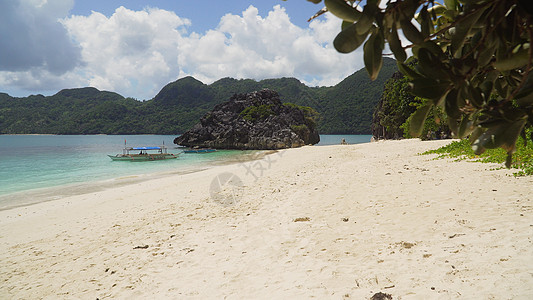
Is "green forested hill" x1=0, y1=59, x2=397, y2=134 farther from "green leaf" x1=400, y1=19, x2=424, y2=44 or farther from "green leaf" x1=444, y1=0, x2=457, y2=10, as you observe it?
"green leaf" x1=400, y1=19, x2=424, y2=44

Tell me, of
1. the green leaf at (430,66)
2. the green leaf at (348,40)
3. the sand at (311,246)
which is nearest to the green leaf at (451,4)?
the green leaf at (430,66)

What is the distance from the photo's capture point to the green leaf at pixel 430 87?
120 centimetres

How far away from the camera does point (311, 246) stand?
168 inches

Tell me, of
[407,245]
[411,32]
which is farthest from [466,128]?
[407,245]

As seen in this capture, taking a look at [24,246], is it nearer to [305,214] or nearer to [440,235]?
[305,214]

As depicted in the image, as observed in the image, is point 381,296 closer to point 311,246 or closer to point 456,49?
point 311,246

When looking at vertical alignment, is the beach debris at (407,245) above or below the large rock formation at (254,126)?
below

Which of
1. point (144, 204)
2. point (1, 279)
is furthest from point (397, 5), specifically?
point (144, 204)

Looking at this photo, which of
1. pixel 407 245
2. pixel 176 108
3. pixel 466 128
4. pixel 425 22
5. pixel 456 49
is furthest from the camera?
pixel 176 108

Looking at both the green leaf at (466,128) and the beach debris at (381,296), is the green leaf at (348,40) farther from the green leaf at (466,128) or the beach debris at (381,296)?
the beach debris at (381,296)

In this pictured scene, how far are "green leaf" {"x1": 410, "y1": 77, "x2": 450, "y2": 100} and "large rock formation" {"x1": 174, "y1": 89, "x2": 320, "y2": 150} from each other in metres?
52.4

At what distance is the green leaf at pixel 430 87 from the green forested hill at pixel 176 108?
4765 inches

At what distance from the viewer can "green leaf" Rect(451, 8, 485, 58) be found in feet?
3.94

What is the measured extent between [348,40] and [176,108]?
177564mm
